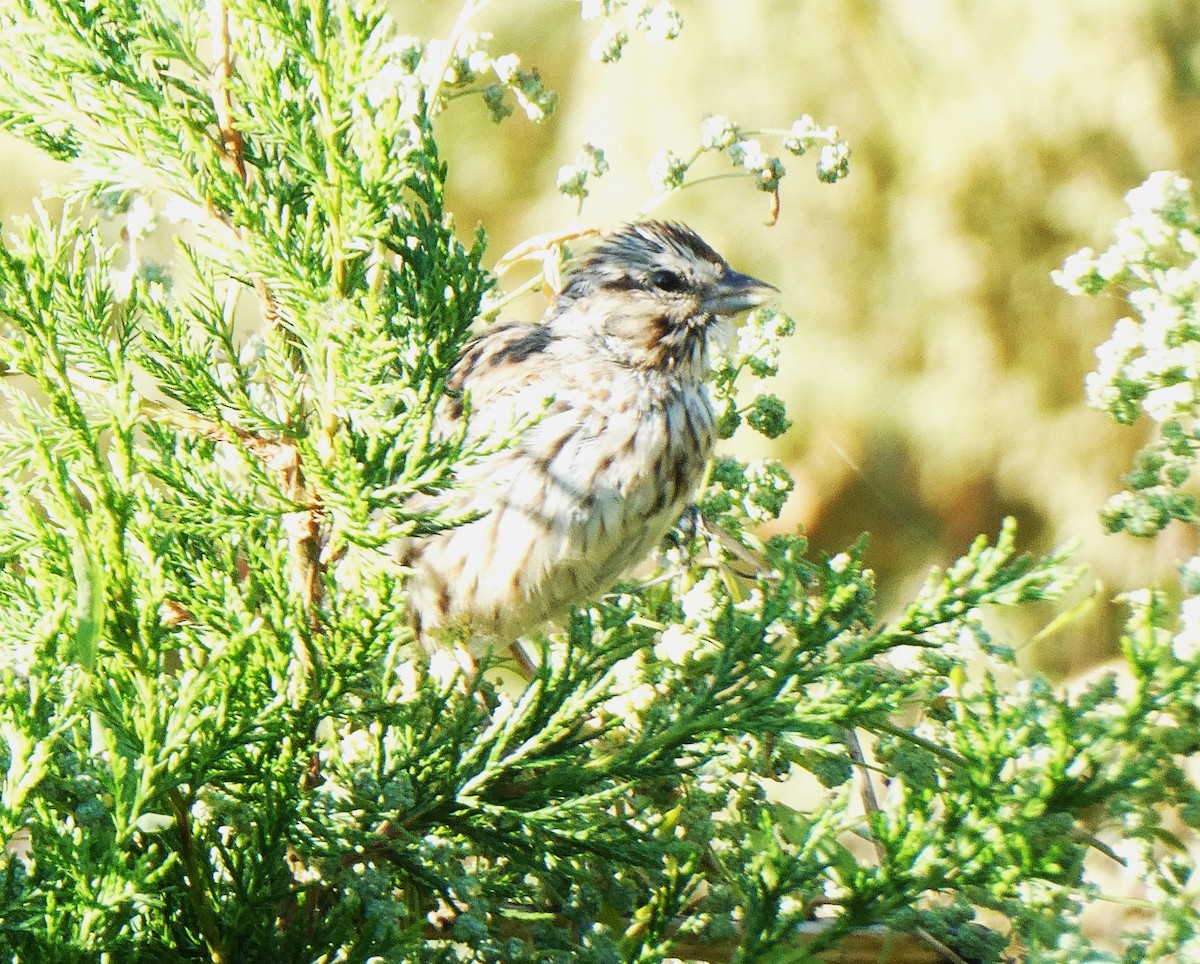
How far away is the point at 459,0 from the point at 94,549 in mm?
3225

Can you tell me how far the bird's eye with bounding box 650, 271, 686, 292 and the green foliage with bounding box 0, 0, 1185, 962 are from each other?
1494 mm

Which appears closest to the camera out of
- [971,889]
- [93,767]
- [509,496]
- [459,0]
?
[93,767]

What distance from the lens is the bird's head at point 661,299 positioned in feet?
10.6

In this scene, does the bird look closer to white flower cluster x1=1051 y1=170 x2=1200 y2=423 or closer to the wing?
the wing

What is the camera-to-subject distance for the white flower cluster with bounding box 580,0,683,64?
7.29ft

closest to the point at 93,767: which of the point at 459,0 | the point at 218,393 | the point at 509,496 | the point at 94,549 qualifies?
the point at 94,549

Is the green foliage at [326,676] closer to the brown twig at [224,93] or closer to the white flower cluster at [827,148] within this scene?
the brown twig at [224,93]

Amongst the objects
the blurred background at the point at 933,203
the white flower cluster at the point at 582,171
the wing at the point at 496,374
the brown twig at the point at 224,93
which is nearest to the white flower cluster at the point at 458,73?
the white flower cluster at the point at 582,171

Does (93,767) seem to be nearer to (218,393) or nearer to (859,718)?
(218,393)

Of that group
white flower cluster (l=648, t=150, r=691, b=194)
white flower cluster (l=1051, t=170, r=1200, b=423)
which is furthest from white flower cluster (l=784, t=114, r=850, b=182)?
white flower cluster (l=1051, t=170, r=1200, b=423)

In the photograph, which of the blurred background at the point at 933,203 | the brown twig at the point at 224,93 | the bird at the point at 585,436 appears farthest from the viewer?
the blurred background at the point at 933,203

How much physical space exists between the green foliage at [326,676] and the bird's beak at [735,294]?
1384mm

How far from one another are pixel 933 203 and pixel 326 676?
320 centimetres

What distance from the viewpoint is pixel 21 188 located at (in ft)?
14.4
